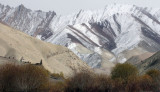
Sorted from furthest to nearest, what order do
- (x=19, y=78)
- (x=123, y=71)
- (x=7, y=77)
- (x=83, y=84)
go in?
(x=123, y=71) < (x=83, y=84) < (x=7, y=77) < (x=19, y=78)

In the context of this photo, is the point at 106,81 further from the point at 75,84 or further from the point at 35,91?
the point at 35,91

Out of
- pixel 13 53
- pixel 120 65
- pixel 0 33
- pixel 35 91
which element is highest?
pixel 0 33

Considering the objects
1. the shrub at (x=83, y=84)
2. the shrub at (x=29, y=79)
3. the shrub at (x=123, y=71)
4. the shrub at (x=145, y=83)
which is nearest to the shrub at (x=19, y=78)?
the shrub at (x=29, y=79)

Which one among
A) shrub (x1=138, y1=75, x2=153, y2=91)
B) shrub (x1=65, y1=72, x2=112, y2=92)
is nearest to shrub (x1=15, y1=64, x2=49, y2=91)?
shrub (x1=65, y1=72, x2=112, y2=92)

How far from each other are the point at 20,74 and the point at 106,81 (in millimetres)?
26155

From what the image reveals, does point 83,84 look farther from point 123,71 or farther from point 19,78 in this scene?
point 123,71

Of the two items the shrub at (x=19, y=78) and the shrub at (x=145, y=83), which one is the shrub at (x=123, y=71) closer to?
the shrub at (x=145, y=83)

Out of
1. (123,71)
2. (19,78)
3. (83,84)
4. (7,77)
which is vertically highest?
(123,71)

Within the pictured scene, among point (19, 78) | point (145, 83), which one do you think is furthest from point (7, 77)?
point (145, 83)

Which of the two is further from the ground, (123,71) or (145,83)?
(123,71)

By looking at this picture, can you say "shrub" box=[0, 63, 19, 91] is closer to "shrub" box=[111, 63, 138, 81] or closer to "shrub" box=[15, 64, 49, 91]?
"shrub" box=[15, 64, 49, 91]

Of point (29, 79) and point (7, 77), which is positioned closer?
point (7, 77)

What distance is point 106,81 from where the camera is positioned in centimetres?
8250

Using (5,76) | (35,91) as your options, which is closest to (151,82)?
(35,91)
